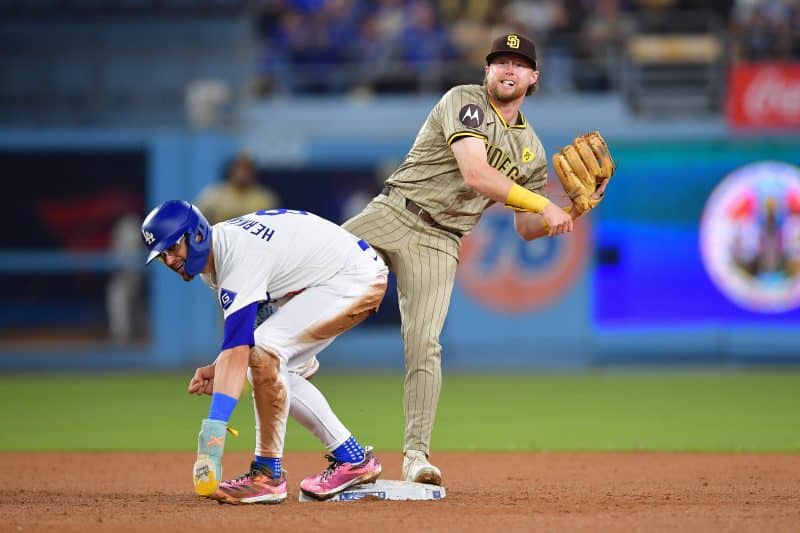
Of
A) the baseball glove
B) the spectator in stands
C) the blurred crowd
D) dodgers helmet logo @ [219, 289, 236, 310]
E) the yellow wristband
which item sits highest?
the blurred crowd

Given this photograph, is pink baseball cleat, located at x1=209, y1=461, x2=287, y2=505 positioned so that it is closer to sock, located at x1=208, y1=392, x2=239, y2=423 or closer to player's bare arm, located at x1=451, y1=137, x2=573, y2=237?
sock, located at x1=208, y1=392, x2=239, y2=423

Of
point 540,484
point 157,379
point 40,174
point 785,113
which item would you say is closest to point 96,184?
point 40,174

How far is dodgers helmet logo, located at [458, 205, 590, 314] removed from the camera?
1495 centimetres

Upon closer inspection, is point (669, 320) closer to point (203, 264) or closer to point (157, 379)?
point (157, 379)

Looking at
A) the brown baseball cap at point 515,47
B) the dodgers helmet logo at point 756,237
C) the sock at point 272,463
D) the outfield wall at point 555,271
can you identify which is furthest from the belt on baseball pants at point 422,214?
the dodgers helmet logo at point 756,237

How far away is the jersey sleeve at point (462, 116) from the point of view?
19.4 ft

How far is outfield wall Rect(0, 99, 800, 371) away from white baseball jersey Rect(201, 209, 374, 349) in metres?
9.23

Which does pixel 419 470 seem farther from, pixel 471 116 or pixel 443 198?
pixel 471 116

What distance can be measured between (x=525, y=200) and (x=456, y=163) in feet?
1.81

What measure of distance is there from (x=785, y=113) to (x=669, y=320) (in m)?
2.86

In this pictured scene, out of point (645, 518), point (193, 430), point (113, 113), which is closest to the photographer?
point (645, 518)

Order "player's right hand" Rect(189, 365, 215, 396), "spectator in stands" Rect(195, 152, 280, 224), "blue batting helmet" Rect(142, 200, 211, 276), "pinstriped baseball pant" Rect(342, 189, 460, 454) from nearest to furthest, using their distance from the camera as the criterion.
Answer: "blue batting helmet" Rect(142, 200, 211, 276) < "player's right hand" Rect(189, 365, 215, 396) < "pinstriped baseball pant" Rect(342, 189, 460, 454) < "spectator in stands" Rect(195, 152, 280, 224)

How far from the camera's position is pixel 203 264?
17.7 feet

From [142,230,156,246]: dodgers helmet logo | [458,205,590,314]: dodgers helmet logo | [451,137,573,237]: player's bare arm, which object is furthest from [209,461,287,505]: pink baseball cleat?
[458,205,590,314]: dodgers helmet logo
